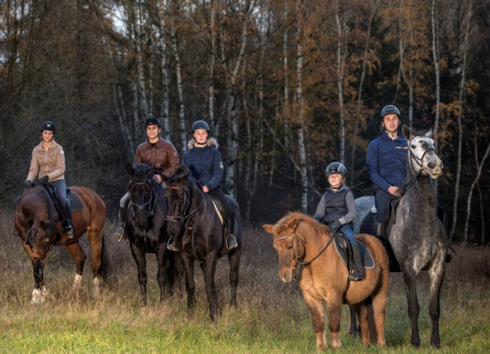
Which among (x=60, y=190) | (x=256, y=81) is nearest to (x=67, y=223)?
(x=60, y=190)

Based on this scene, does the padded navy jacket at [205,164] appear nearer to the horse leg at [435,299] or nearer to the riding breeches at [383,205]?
the riding breeches at [383,205]

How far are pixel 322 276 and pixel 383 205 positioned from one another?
2.19m

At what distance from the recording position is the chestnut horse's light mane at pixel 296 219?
6.96 metres

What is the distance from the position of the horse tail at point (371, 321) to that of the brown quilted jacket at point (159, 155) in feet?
14.5

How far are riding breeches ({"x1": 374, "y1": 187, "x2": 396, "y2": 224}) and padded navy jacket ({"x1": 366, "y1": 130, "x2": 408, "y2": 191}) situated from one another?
0.20 meters

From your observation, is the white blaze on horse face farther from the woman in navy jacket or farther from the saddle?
the woman in navy jacket

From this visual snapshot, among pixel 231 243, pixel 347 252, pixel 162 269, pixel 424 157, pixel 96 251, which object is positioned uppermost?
pixel 424 157

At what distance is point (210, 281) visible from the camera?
9.44 m

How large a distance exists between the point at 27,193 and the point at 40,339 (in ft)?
13.2

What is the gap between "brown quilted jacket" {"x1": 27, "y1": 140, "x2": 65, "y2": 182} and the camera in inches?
450

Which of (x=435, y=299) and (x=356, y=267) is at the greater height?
(x=356, y=267)

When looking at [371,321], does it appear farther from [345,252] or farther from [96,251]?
[96,251]

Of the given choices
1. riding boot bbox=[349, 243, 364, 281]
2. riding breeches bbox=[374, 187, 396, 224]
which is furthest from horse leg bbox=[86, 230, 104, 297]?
riding boot bbox=[349, 243, 364, 281]

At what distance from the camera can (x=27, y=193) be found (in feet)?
36.2
